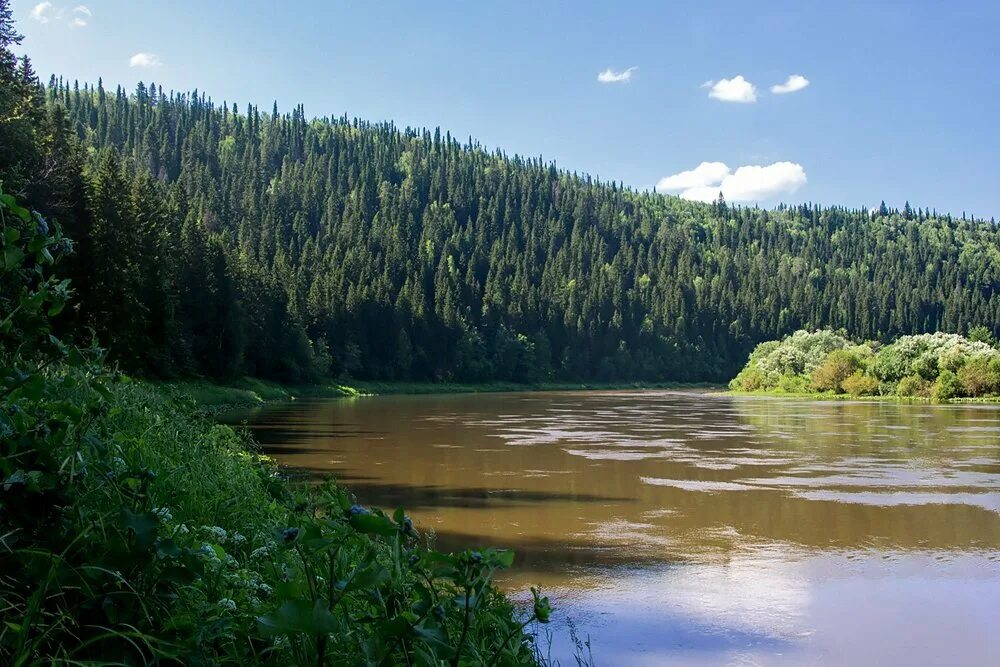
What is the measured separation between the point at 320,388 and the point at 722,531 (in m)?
76.6

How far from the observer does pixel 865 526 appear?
1683 cm

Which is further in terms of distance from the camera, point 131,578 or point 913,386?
point 913,386

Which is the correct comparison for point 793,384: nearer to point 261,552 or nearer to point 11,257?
point 261,552

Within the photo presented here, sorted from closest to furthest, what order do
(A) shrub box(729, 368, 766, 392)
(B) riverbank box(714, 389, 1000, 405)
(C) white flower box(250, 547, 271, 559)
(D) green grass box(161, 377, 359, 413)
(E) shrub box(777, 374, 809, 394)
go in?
(C) white flower box(250, 547, 271, 559)
(D) green grass box(161, 377, 359, 413)
(B) riverbank box(714, 389, 1000, 405)
(E) shrub box(777, 374, 809, 394)
(A) shrub box(729, 368, 766, 392)

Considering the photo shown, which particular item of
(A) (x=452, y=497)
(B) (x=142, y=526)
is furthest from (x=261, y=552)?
(A) (x=452, y=497)

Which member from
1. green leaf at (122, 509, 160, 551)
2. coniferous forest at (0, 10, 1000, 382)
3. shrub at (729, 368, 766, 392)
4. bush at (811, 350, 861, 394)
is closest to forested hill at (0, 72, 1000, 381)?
coniferous forest at (0, 10, 1000, 382)

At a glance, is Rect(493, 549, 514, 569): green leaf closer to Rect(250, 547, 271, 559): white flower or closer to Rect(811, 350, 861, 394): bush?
Rect(250, 547, 271, 559): white flower

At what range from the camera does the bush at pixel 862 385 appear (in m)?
92.4

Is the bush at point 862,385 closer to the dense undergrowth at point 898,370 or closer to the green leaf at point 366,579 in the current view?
the dense undergrowth at point 898,370

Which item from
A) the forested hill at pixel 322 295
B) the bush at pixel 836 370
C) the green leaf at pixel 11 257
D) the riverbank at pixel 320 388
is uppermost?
the forested hill at pixel 322 295

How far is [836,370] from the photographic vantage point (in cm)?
9788

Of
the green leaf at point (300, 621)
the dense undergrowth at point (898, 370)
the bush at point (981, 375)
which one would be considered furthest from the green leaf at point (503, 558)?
the bush at point (981, 375)

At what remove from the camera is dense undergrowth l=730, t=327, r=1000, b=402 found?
81.8 meters

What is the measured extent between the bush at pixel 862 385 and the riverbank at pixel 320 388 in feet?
150
